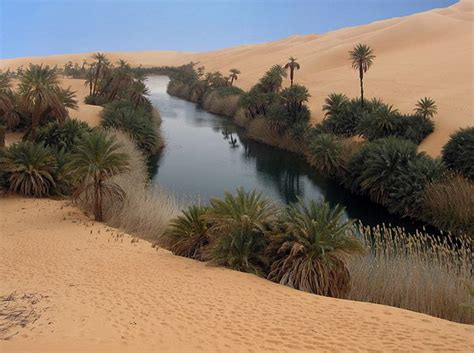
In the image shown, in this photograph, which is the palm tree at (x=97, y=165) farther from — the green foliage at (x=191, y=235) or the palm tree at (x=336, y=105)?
the palm tree at (x=336, y=105)

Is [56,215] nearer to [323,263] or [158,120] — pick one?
[323,263]

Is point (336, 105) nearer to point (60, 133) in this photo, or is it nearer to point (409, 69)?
point (60, 133)

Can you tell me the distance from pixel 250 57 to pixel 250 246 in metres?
121

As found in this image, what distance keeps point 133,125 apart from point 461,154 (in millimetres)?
26288

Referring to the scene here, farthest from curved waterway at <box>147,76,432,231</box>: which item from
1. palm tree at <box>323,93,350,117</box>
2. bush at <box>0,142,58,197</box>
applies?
bush at <box>0,142,58,197</box>

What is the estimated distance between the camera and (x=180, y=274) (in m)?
12.8

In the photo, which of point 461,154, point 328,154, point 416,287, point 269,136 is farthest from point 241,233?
point 269,136

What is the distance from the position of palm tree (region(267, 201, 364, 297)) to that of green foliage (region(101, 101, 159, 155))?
27.3 meters

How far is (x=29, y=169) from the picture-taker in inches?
901

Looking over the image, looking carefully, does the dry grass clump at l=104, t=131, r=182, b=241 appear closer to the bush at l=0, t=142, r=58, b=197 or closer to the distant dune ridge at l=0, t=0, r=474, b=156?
the bush at l=0, t=142, r=58, b=197

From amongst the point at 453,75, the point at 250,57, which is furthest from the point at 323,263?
the point at 250,57

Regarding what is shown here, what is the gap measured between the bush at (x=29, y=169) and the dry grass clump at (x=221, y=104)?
4486 centimetres

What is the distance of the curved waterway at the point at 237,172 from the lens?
31.4 m

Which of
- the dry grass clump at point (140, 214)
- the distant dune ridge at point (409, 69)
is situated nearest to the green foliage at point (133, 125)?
the dry grass clump at point (140, 214)
